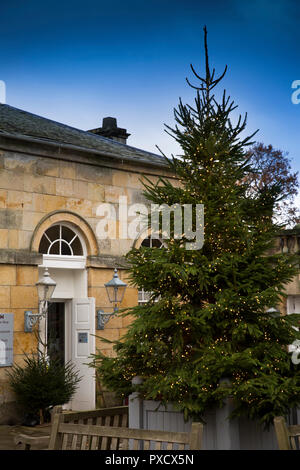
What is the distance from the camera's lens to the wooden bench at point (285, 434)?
441cm

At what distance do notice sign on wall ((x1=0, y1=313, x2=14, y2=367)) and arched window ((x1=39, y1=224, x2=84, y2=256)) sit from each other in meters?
1.64

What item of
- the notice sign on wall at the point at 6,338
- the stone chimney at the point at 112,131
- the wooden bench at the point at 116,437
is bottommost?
the wooden bench at the point at 116,437

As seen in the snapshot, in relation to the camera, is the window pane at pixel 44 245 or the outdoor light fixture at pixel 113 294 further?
the outdoor light fixture at pixel 113 294

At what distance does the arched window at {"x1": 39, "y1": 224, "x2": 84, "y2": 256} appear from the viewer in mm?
13359

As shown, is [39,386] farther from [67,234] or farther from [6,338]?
[67,234]

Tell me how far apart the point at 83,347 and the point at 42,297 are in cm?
199

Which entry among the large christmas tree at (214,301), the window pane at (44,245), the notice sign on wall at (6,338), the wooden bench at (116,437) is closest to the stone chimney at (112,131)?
the window pane at (44,245)

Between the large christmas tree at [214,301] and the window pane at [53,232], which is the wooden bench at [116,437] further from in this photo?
the window pane at [53,232]

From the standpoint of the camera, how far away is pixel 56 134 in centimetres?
1435

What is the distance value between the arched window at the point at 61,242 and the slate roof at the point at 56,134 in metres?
1.74

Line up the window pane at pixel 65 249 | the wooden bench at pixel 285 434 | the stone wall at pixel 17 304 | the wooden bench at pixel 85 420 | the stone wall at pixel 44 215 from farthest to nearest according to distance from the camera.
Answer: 1. the window pane at pixel 65 249
2. the stone wall at pixel 44 215
3. the stone wall at pixel 17 304
4. the wooden bench at pixel 85 420
5. the wooden bench at pixel 285 434

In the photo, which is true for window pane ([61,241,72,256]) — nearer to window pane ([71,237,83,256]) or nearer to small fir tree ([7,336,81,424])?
window pane ([71,237,83,256])
